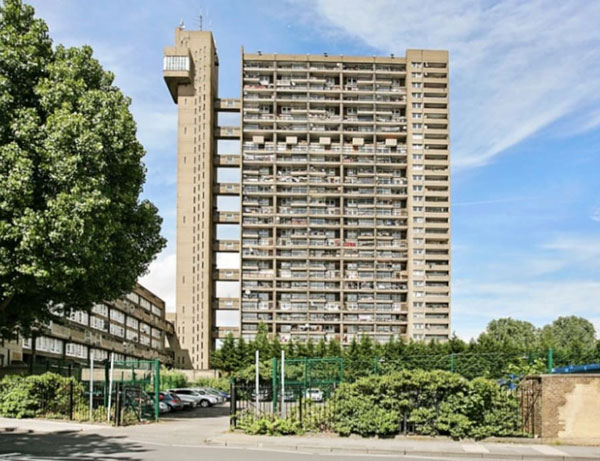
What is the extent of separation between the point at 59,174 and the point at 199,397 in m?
27.6

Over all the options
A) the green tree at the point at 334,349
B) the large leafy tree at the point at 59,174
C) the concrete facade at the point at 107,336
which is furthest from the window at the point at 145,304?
the large leafy tree at the point at 59,174

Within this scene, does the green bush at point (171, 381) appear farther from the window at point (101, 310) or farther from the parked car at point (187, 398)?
the window at point (101, 310)

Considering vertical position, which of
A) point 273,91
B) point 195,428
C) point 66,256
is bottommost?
point 195,428

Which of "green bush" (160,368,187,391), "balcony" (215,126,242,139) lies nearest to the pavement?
"green bush" (160,368,187,391)

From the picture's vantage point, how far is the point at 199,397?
1998 inches

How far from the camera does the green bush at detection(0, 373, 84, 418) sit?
91.5 feet

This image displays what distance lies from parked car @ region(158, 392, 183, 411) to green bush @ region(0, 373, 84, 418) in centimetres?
1117

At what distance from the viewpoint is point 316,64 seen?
11119cm

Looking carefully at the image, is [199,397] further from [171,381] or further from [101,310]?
[101,310]

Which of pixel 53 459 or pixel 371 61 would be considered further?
pixel 371 61

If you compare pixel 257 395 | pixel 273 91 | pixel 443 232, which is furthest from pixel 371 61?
pixel 257 395

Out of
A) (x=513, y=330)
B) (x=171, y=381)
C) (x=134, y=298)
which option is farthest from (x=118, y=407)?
(x=513, y=330)

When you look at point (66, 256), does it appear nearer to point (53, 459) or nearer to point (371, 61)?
point (53, 459)

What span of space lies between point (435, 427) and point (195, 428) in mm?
9759
